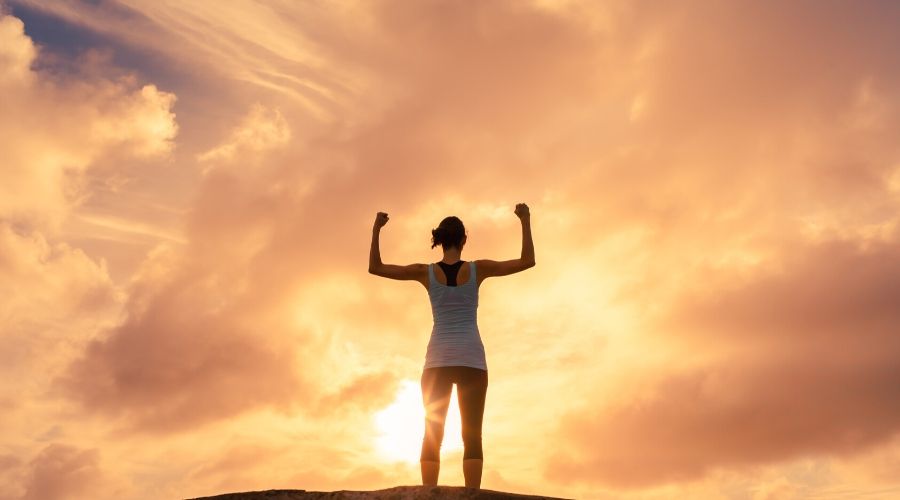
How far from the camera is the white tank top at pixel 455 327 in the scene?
10406 mm

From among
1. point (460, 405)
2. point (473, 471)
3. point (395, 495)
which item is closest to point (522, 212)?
point (460, 405)

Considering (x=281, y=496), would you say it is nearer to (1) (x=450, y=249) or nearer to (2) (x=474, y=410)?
(2) (x=474, y=410)

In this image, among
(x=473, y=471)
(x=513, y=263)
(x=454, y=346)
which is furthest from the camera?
(x=513, y=263)

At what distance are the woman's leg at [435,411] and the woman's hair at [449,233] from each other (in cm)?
128

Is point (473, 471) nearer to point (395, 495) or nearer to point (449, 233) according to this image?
point (395, 495)

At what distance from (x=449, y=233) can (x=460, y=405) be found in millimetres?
1724

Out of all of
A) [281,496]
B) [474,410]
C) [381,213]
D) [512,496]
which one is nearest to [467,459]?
[474,410]

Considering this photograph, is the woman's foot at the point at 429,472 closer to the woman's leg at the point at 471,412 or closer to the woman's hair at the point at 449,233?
the woman's leg at the point at 471,412

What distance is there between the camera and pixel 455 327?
34.4 ft

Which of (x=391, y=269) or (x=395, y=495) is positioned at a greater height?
(x=391, y=269)

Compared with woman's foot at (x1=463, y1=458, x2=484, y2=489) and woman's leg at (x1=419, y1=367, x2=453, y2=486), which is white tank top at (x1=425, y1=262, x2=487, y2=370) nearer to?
woman's leg at (x1=419, y1=367, x2=453, y2=486)

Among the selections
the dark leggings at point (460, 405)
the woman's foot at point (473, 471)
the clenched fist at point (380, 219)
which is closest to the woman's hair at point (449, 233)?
the clenched fist at point (380, 219)

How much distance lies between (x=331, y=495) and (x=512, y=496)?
1579 mm

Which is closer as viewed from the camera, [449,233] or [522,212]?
[449,233]
